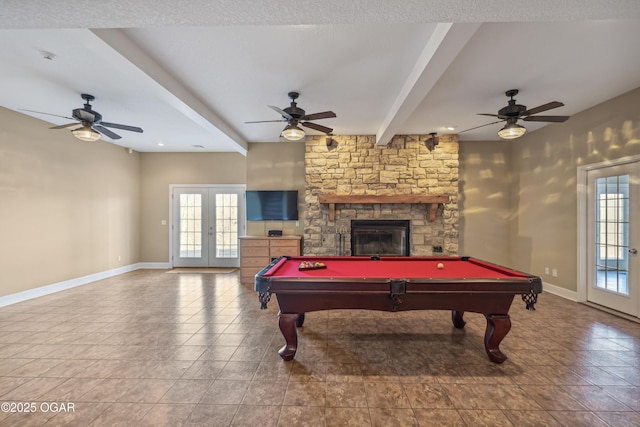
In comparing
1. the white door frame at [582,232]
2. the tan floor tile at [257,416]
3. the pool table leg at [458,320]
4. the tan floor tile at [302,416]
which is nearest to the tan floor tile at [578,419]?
the pool table leg at [458,320]

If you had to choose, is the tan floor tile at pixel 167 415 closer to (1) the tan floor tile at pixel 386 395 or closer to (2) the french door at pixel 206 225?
(1) the tan floor tile at pixel 386 395

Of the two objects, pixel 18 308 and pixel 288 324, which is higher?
pixel 288 324

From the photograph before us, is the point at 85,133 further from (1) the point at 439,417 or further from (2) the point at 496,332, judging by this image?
(2) the point at 496,332

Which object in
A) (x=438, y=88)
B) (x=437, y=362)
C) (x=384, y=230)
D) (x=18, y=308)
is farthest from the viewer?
(x=384, y=230)

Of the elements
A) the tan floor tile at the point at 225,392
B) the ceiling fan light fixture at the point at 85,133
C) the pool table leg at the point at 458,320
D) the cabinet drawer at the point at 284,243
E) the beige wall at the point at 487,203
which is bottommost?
the tan floor tile at the point at 225,392

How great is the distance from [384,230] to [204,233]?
460 cm

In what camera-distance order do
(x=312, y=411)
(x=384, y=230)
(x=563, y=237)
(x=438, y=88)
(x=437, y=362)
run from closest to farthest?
(x=312, y=411), (x=437, y=362), (x=438, y=88), (x=563, y=237), (x=384, y=230)

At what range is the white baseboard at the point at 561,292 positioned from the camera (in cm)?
457

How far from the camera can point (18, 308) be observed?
4.15 metres

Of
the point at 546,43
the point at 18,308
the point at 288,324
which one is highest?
the point at 546,43

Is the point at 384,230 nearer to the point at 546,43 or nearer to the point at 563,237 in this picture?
the point at 563,237

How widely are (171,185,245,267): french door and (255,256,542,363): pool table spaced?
488 centimetres

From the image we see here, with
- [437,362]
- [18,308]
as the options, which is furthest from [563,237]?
[18,308]

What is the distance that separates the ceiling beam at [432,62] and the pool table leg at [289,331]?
265 cm
